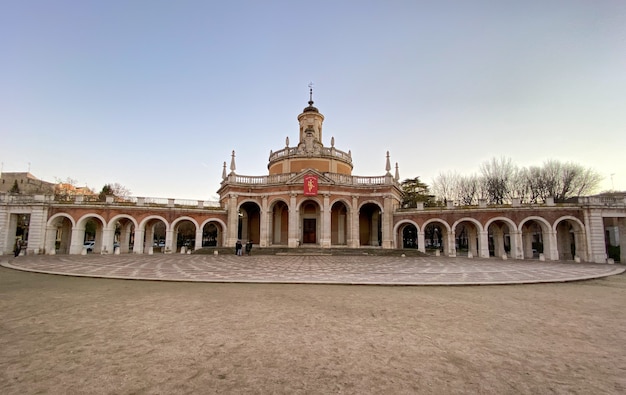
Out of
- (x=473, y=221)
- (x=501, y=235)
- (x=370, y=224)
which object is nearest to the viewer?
(x=473, y=221)

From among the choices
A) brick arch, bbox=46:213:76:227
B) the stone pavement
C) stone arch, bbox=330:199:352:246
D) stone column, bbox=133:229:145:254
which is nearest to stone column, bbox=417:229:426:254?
stone arch, bbox=330:199:352:246

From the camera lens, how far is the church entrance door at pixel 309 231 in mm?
33469

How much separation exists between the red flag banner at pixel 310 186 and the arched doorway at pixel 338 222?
4.16 meters

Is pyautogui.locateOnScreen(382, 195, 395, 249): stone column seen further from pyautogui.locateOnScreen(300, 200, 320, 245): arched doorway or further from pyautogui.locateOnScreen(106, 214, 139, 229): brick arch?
pyautogui.locateOnScreen(106, 214, 139, 229): brick arch

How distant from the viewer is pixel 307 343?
5043 mm

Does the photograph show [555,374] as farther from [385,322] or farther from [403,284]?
[403,284]

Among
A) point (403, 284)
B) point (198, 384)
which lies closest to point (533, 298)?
point (403, 284)

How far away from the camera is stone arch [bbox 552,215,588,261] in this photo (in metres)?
25.4

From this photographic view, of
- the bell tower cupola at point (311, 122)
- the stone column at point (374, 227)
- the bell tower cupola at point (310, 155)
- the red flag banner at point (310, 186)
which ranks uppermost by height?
the bell tower cupola at point (311, 122)

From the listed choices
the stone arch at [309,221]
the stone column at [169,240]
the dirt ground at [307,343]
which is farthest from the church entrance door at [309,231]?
the dirt ground at [307,343]

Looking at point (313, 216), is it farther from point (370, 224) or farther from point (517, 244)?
point (517, 244)

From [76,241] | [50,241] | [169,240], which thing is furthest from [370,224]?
[50,241]

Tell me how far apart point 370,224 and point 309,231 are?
752 cm

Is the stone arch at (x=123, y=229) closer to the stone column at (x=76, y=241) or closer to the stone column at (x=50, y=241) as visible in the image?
the stone column at (x=76, y=241)
